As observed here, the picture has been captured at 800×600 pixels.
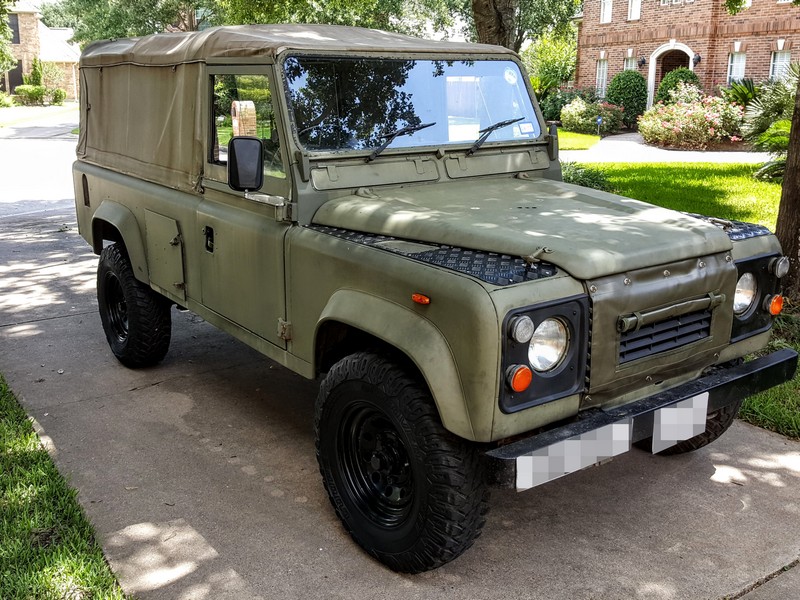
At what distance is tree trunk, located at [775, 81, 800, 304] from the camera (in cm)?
624

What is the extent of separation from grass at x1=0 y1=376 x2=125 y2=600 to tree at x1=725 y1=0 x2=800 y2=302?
17.3 ft

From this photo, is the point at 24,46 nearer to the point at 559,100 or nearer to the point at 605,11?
the point at 559,100

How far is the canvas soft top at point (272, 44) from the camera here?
3.99m

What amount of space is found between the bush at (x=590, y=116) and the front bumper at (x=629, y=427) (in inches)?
866

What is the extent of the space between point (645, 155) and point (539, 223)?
15150 mm

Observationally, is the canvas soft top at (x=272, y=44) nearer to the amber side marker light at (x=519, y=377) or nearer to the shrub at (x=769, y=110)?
the amber side marker light at (x=519, y=377)

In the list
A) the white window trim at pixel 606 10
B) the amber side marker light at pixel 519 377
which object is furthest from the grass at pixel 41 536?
the white window trim at pixel 606 10

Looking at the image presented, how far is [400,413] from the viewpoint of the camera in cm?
307

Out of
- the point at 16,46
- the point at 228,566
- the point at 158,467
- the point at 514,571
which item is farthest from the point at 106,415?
the point at 16,46

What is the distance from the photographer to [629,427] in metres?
3.07

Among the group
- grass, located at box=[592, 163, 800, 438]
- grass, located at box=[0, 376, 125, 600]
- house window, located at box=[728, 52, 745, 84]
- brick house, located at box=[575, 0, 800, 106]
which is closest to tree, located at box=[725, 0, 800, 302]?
grass, located at box=[592, 163, 800, 438]

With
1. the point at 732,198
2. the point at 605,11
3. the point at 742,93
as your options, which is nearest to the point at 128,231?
the point at 732,198

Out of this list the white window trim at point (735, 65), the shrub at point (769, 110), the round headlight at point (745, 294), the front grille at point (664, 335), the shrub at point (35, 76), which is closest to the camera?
the front grille at point (664, 335)

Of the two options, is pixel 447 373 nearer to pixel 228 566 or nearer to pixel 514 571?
pixel 514 571
